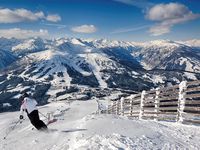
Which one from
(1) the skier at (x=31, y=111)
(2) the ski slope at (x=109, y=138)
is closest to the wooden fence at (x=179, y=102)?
(2) the ski slope at (x=109, y=138)

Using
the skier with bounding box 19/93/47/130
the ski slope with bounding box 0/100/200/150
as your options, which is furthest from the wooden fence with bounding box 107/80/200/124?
the skier with bounding box 19/93/47/130

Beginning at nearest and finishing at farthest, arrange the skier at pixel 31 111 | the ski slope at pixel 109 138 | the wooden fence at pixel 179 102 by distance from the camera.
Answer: the ski slope at pixel 109 138
the skier at pixel 31 111
the wooden fence at pixel 179 102

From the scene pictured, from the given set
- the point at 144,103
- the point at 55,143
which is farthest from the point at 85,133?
the point at 144,103

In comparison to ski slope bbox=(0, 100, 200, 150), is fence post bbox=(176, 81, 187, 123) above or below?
above

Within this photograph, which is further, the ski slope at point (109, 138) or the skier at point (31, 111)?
the skier at point (31, 111)

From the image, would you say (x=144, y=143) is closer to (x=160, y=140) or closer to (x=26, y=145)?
(x=160, y=140)

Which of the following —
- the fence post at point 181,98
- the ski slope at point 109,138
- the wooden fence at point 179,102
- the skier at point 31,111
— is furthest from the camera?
the fence post at point 181,98

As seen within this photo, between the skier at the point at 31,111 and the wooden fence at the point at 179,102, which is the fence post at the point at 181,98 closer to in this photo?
the wooden fence at the point at 179,102

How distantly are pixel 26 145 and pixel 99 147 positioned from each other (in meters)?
4.21

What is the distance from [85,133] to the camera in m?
12.8

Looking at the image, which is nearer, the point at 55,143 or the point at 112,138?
the point at 112,138

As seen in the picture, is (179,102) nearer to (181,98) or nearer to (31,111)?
(181,98)

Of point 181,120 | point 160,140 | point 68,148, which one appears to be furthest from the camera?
point 181,120

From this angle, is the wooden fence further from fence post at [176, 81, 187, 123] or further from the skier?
the skier
